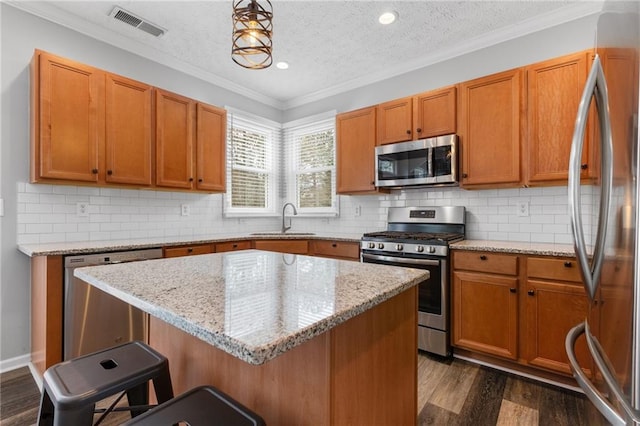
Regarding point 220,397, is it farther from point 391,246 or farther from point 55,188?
point 55,188

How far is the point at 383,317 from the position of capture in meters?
1.13

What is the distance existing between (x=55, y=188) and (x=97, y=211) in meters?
0.35

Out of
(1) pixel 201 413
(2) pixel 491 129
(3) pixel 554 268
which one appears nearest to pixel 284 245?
(2) pixel 491 129

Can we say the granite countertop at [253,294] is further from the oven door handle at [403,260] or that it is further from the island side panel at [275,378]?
the oven door handle at [403,260]

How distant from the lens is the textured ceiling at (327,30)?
98.5 inches

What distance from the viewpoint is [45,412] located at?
1.05 meters

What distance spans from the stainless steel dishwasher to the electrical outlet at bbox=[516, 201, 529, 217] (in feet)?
10.5

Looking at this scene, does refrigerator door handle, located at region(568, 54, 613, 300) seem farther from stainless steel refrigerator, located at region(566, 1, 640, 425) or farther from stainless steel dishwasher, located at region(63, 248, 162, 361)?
stainless steel dishwasher, located at region(63, 248, 162, 361)

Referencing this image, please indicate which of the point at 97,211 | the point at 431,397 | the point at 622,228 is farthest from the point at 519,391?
the point at 97,211

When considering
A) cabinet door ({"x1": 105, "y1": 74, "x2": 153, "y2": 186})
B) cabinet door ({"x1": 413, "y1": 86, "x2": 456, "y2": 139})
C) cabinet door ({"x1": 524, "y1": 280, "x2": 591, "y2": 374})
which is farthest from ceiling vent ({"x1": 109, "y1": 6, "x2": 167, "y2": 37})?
cabinet door ({"x1": 524, "y1": 280, "x2": 591, "y2": 374})

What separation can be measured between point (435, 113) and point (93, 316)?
3220 millimetres

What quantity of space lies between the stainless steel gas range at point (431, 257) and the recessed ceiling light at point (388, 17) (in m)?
1.75

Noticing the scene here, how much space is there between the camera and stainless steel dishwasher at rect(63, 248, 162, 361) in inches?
83.2

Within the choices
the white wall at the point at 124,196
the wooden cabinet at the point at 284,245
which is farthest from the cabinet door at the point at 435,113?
the wooden cabinet at the point at 284,245
